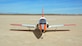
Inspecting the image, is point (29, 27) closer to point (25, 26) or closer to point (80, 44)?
point (25, 26)

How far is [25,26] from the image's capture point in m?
16.6

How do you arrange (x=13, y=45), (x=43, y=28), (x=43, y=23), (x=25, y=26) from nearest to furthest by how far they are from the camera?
1. (x=13, y=45)
2. (x=43, y=28)
3. (x=43, y=23)
4. (x=25, y=26)

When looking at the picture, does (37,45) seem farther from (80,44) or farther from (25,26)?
(25,26)

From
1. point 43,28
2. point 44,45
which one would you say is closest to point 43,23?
point 43,28

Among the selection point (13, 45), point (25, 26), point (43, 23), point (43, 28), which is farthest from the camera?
point (25, 26)

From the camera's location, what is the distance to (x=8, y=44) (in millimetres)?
9664

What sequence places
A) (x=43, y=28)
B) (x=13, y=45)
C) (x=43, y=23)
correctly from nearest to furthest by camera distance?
(x=13, y=45) → (x=43, y=28) → (x=43, y=23)

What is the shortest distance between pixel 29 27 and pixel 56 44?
7419 millimetres

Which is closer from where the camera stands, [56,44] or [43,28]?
[56,44]

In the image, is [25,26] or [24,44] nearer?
[24,44]

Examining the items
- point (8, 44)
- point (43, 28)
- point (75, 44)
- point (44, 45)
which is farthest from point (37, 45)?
point (43, 28)

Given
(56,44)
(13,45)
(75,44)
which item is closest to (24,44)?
(13,45)

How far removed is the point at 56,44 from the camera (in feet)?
32.2

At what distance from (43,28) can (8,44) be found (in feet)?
13.2
